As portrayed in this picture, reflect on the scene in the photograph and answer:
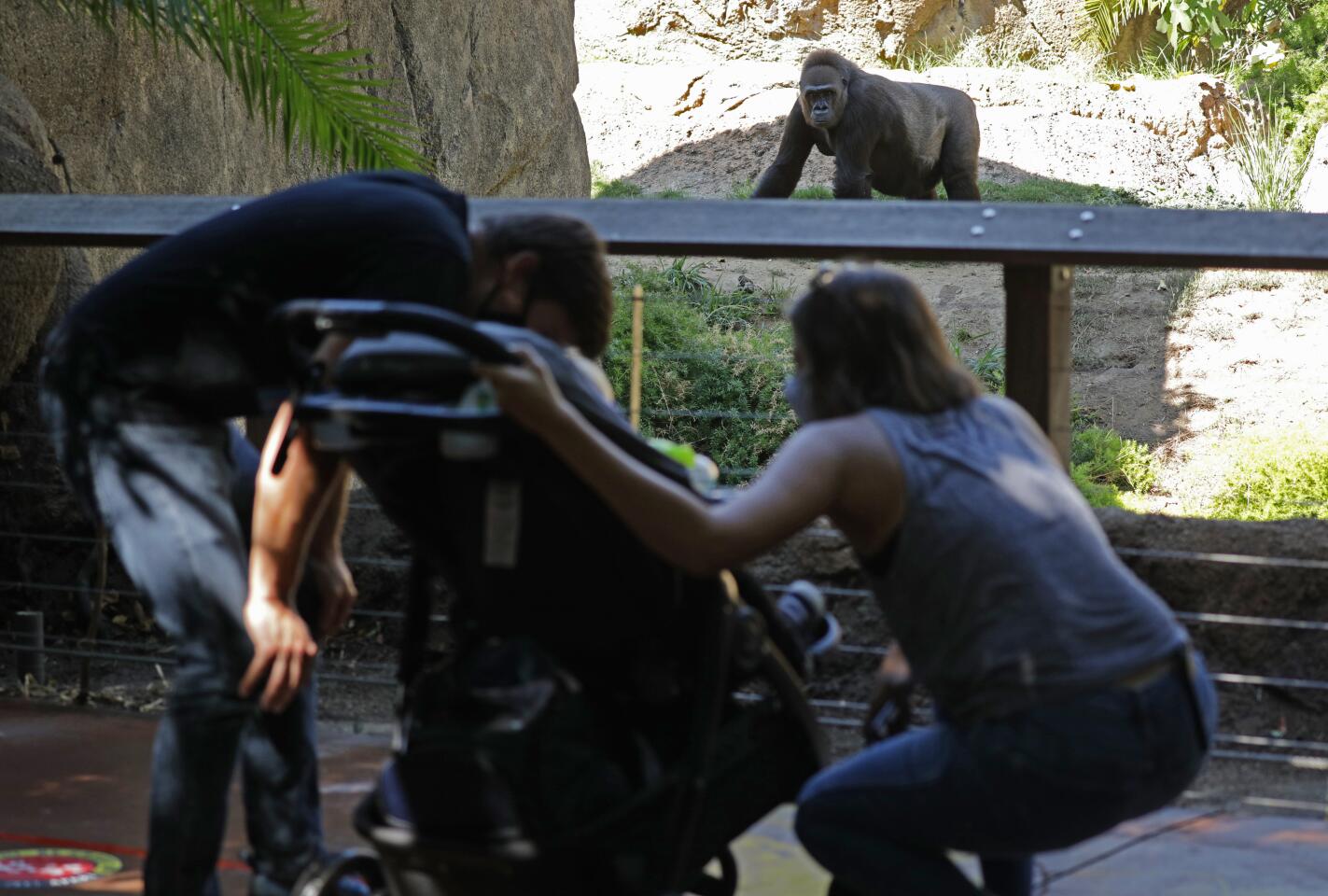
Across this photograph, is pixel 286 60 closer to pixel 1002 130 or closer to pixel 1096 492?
pixel 1096 492

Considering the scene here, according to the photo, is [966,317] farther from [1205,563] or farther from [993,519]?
[993,519]

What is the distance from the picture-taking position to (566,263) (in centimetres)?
194

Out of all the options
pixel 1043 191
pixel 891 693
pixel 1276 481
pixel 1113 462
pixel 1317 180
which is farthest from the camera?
pixel 1043 191

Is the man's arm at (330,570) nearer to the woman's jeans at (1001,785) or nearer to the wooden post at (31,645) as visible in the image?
the woman's jeans at (1001,785)

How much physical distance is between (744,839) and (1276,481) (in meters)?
8.17

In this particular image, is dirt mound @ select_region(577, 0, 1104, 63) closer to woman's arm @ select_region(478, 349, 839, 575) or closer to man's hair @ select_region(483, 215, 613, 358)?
man's hair @ select_region(483, 215, 613, 358)

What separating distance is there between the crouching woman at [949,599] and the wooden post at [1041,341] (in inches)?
43.6

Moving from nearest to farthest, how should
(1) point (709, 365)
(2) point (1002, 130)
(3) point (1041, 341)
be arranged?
1. (3) point (1041, 341)
2. (1) point (709, 365)
3. (2) point (1002, 130)

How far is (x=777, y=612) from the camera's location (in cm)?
201

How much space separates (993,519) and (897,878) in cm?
43

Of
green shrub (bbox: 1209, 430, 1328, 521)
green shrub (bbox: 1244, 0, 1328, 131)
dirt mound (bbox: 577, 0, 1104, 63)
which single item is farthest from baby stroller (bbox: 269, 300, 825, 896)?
dirt mound (bbox: 577, 0, 1104, 63)

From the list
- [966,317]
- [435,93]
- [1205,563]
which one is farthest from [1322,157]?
[1205,563]

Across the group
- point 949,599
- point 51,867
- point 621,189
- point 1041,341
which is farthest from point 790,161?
point 621,189

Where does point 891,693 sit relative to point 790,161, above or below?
below
